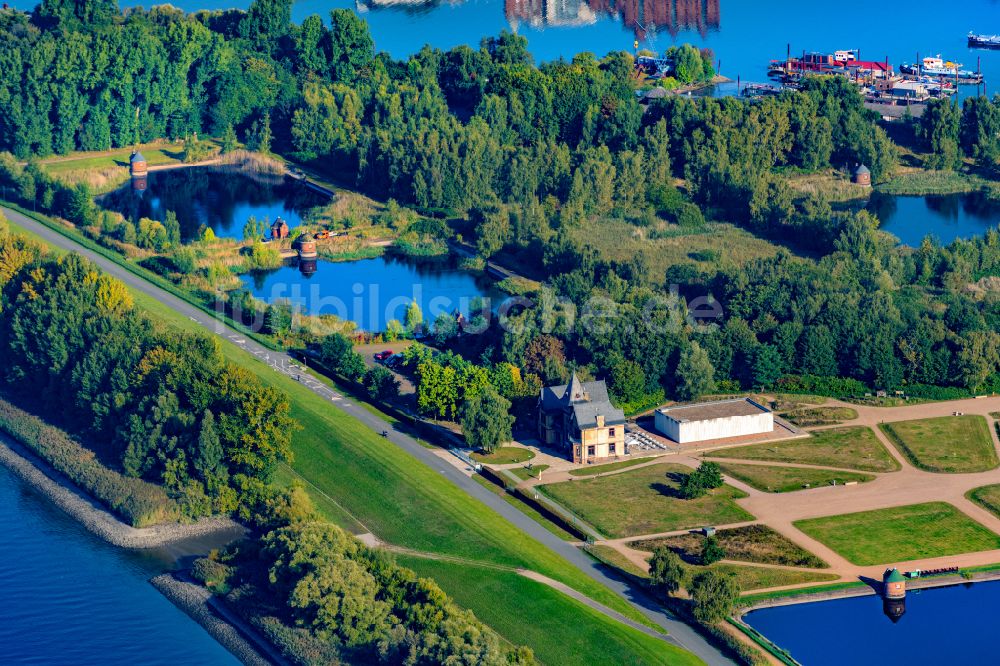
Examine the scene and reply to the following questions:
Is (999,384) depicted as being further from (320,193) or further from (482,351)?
(320,193)

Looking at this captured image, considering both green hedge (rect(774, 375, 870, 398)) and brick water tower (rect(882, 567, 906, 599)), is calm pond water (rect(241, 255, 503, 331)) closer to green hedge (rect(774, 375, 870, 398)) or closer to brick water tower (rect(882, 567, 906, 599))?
green hedge (rect(774, 375, 870, 398))

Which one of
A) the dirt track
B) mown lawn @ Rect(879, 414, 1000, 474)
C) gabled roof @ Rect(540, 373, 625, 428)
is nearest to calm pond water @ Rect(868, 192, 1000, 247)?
mown lawn @ Rect(879, 414, 1000, 474)

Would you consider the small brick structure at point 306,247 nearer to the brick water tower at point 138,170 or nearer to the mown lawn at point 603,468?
the brick water tower at point 138,170

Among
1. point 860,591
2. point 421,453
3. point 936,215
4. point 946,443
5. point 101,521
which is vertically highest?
point 936,215

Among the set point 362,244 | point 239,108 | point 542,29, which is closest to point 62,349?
point 362,244

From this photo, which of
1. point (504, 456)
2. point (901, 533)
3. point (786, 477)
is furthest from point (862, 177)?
point (901, 533)

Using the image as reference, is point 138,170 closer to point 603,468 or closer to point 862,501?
point 603,468
